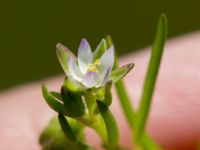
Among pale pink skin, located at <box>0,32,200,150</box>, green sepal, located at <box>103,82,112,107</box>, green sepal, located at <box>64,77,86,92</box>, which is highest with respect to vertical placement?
green sepal, located at <box>64,77,86,92</box>

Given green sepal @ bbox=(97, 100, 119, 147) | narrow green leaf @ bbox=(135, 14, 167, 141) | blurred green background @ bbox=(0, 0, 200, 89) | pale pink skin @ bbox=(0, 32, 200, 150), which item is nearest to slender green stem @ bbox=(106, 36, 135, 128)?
narrow green leaf @ bbox=(135, 14, 167, 141)

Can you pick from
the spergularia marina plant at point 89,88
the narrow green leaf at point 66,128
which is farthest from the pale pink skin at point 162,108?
the narrow green leaf at point 66,128

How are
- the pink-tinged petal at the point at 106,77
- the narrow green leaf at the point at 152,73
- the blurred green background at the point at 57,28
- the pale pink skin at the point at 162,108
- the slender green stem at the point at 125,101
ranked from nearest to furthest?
1. the pink-tinged petal at the point at 106,77
2. the narrow green leaf at the point at 152,73
3. the slender green stem at the point at 125,101
4. the pale pink skin at the point at 162,108
5. the blurred green background at the point at 57,28

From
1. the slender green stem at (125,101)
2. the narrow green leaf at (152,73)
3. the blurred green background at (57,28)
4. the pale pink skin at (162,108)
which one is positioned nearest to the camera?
Result: the narrow green leaf at (152,73)

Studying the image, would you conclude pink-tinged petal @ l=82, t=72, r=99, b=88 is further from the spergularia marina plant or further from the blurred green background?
the blurred green background

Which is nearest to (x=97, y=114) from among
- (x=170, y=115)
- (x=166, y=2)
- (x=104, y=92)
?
(x=104, y=92)

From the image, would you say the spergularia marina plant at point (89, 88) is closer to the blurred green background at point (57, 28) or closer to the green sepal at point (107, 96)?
the green sepal at point (107, 96)

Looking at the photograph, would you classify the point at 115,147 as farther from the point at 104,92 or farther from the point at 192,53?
the point at 192,53
